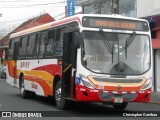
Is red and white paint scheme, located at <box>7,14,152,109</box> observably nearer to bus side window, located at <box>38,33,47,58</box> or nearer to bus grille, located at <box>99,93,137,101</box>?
bus grille, located at <box>99,93,137,101</box>

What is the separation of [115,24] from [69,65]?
210cm

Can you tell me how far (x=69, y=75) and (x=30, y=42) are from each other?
584 centimetres

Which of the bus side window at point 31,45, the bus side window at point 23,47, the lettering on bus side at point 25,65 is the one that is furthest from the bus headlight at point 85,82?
the bus side window at point 23,47

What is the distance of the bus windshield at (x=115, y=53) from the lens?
1408 centimetres

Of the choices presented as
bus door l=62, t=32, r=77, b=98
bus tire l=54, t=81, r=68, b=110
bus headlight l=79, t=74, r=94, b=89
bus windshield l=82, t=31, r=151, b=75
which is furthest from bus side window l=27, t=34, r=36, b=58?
bus headlight l=79, t=74, r=94, b=89

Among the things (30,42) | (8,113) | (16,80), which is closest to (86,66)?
(8,113)

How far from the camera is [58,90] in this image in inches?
624

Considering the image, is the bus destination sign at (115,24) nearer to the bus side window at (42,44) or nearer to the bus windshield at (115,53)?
the bus windshield at (115,53)

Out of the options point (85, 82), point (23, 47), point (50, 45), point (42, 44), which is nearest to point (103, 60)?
point (85, 82)

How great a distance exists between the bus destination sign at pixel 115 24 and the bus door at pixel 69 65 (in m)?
0.84

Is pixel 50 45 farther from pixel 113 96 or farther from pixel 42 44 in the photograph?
pixel 113 96

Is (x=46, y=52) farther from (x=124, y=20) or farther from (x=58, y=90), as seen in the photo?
(x=124, y=20)

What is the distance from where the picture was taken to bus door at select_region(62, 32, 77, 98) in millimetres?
14547

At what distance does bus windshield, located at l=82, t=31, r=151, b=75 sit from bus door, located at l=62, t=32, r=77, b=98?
2.00 feet
